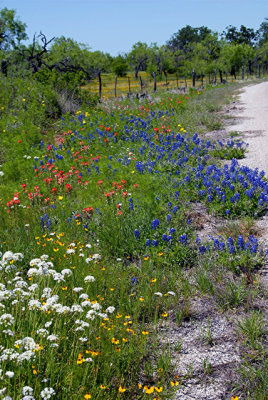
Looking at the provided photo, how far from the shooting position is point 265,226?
17.2 ft

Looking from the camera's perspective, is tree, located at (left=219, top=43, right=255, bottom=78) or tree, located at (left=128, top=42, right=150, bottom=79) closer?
tree, located at (left=219, top=43, right=255, bottom=78)

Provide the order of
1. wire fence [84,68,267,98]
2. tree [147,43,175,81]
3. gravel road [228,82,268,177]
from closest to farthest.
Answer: gravel road [228,82,268,177] → wire fence [84,68,267,98] → tree [147,43,175,81]

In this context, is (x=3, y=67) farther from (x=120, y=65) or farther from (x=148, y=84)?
(x=120, y=65)

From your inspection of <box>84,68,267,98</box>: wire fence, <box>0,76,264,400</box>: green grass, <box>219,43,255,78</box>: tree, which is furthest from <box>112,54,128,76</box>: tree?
<box>0,76,264,400</box>: green grass

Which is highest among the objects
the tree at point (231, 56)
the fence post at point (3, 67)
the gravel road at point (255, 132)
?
the tree at point (231, 56)

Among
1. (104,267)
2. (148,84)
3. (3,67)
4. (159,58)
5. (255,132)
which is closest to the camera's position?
(104,267)

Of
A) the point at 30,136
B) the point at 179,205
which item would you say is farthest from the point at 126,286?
the point at 30,136

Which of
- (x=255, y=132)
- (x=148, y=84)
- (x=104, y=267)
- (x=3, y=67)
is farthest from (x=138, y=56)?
(x=104, y=267)

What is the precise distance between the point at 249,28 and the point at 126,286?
11953 cm

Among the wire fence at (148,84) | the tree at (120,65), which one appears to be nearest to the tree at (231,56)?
the wire fence at (148,84)

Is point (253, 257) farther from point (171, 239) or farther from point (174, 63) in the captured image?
point (174, 63)

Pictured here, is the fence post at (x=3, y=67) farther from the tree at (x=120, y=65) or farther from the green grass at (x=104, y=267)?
the tree at (x=120, y=65)

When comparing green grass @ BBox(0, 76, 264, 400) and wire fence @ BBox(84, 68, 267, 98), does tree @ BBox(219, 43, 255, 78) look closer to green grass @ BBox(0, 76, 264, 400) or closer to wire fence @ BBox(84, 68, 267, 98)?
wire fence @ BBox(84, 68, 267, 98)

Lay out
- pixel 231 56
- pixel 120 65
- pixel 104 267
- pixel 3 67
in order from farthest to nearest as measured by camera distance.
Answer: pixel 120 65 < pixel 231 56 < pixel 3 67 < pixel 104 267
